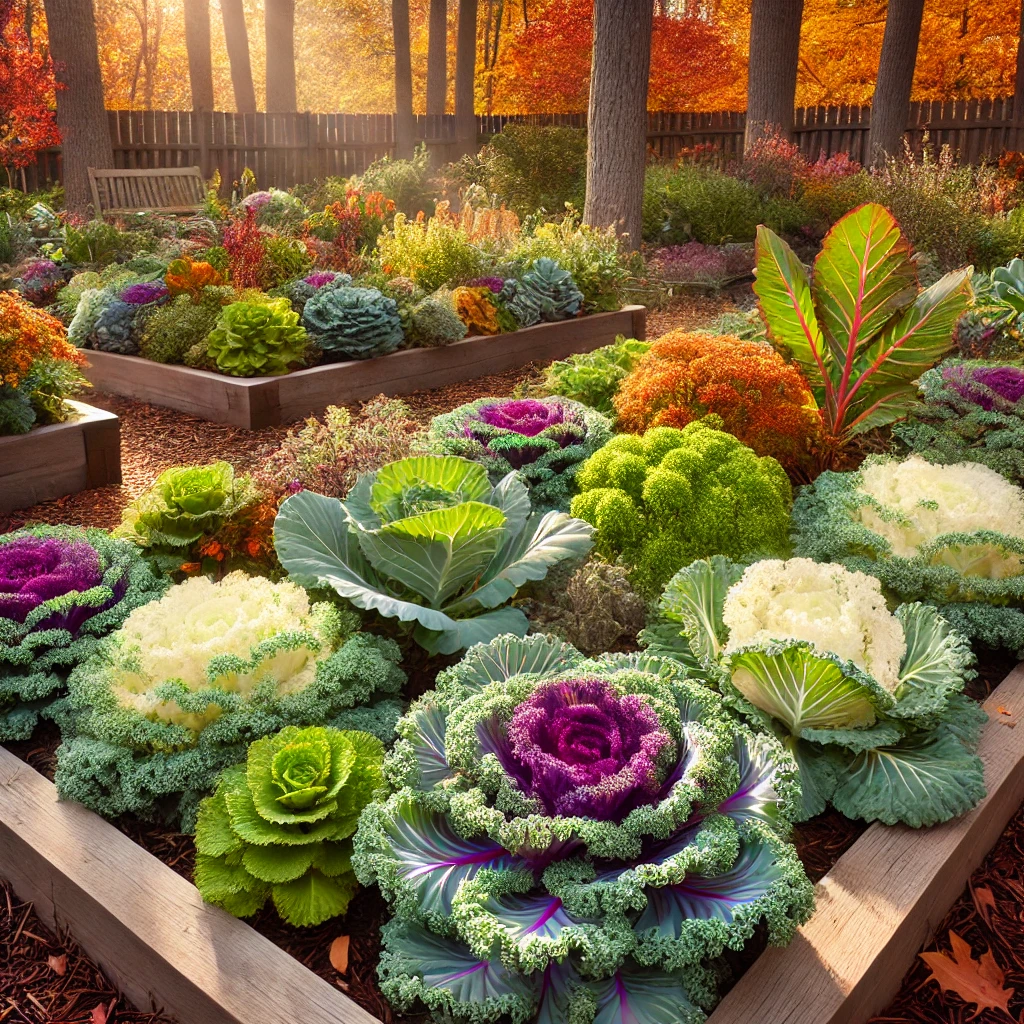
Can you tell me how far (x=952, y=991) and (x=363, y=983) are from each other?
50.3 inches

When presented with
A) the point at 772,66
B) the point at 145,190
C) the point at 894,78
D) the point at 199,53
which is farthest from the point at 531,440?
the point at 199,53

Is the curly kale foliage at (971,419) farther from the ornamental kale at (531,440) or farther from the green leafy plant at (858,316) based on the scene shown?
the ornamental kale at (531,440)

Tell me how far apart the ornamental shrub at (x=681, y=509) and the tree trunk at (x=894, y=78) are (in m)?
12.1

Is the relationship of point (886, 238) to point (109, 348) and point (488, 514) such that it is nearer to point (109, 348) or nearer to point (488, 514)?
point (488, 514)

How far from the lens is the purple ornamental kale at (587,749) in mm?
1761

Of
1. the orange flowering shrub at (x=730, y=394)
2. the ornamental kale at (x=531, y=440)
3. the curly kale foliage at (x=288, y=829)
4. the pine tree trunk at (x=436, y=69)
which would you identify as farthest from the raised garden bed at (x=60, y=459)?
the pine tree trunk at (x=436, y=69)

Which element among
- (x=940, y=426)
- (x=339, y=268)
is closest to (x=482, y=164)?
(x=339, y=268)

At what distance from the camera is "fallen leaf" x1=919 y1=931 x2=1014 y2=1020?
2027 mm

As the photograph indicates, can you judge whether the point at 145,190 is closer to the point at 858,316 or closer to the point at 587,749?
the point at 858,316

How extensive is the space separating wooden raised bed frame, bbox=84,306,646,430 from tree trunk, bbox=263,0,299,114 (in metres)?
12.1

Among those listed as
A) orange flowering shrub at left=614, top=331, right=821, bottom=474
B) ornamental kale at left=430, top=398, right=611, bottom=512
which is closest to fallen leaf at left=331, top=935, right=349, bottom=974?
ornamental kale at left=430, top=398, right=611, bottom=512

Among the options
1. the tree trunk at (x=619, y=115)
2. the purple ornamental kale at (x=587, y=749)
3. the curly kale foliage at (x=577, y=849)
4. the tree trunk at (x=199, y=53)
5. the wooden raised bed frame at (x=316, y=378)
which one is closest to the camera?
the curly kale foliage at (x=577, y=849)

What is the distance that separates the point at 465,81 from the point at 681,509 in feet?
53.2

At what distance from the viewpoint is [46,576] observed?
273 cm
